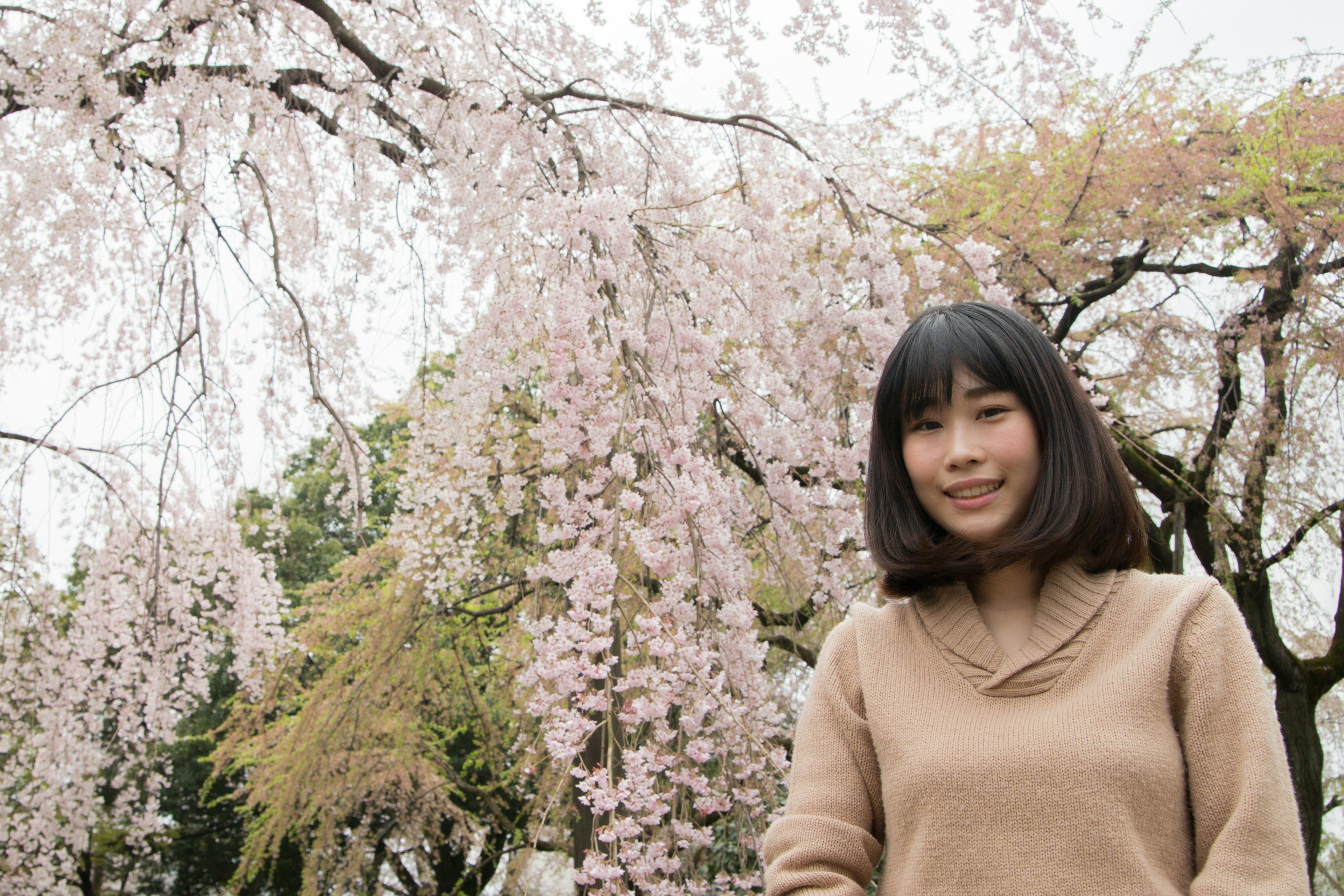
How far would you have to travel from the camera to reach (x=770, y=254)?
275cm

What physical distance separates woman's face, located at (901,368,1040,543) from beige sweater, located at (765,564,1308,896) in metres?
0.08

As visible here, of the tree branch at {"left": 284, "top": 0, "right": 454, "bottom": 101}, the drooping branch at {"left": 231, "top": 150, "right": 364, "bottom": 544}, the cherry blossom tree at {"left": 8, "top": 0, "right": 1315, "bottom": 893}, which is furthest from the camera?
the tree branch at {"left": 284, "top": 0, "right": 454, "bottom": 101}

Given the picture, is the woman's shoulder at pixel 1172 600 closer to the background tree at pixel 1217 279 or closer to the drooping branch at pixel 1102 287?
the background tree at pixel 1217 279

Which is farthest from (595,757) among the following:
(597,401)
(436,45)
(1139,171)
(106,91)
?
(1139,171)

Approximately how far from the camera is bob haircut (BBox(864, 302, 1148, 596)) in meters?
0.93

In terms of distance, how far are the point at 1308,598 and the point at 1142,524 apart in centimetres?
630

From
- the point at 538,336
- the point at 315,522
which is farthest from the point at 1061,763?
the point at 315,522

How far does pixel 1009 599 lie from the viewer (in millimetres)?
989

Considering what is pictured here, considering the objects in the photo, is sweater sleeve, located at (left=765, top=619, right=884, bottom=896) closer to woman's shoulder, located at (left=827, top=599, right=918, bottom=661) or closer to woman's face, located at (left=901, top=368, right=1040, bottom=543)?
woman's shoulder, located at (left=827, top=599, right=918, bottom=661)

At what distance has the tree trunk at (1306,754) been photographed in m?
5.23

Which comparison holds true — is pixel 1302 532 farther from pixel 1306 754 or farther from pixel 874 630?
pixel 874 630

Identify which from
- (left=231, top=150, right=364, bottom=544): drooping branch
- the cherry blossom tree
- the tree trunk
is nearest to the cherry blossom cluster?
the cherry blossom tree

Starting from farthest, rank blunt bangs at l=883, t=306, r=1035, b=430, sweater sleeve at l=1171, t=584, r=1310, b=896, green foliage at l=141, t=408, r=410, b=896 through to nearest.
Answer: green foliage at l=141, t=408, r=410, b=896 < blunt bangs at l=883, t=306, r=1035, b=430 < sweater sleeve at l=1171, t=584, r=1310, b=896

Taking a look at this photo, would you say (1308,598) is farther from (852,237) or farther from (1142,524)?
(1142,524)
